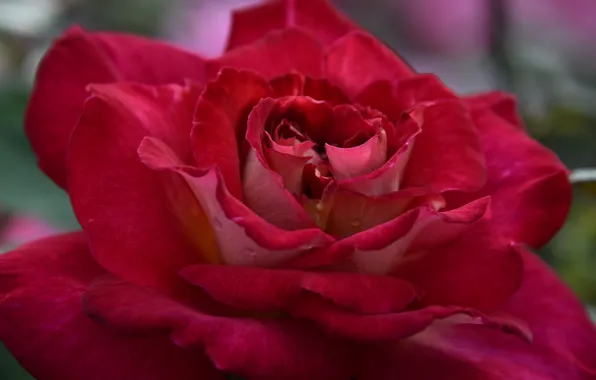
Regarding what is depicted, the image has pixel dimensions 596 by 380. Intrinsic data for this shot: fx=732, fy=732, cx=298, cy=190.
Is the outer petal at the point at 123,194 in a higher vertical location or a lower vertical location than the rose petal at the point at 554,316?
higher

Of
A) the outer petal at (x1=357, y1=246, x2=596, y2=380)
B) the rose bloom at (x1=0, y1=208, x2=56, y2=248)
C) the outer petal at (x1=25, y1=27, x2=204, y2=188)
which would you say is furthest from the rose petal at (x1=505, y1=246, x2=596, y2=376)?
the rose bloom at (x1=0, y1=208, x2=56, y2=248)

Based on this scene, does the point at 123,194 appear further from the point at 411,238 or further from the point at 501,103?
the point at 501,103

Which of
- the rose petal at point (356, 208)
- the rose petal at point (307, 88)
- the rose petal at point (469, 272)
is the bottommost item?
the rose petal at point (469, 272)

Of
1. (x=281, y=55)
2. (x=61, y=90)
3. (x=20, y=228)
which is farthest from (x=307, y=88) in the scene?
(x=20, y=228)

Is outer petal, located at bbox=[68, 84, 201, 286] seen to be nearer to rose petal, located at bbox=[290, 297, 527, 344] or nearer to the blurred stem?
rose petal, located at bbox=[290, 297, 527, 344]

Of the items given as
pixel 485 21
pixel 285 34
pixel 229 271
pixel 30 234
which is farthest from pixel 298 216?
pixel 485 21

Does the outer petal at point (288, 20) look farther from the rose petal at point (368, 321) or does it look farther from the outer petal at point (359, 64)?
the rose petal at point (368, 321)

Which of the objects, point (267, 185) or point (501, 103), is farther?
point (501, 103)

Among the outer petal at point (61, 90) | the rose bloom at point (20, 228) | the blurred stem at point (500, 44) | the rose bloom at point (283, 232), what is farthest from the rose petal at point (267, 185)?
the blurred stem at point (500, 44)
